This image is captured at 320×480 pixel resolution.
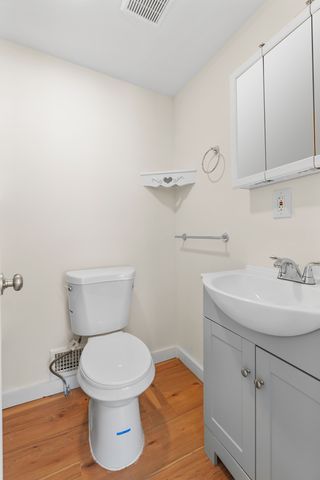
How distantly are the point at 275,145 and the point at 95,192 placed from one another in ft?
3.81

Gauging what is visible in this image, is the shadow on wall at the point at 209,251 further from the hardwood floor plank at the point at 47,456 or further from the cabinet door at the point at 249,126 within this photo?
the hardwood floor plank at the point at 47,456

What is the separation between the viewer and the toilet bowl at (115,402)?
3.36 ft

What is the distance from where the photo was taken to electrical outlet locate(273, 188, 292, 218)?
1.08 meters

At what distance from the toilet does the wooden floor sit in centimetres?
7

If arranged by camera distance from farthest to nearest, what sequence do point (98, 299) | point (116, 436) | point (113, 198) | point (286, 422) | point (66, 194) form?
1. point (113, 198)
2. point (66, 194)
3. point (98, 299)
4. point (116, 436)
5. point (286, 422)

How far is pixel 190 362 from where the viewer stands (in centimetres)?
183

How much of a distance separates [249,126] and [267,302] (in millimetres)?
890

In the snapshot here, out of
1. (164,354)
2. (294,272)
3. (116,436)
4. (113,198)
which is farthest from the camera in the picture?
(164,354)

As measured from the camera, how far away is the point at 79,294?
144cm

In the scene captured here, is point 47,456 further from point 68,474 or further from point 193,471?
point 193,471

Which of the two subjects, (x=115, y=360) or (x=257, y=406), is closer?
(x=257, y=406)

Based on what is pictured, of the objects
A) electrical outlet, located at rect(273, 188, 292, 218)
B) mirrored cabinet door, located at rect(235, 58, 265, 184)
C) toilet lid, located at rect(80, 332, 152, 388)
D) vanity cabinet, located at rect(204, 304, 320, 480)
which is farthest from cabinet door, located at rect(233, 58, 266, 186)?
toilet lid, located at rect(80, 332, 152, 388)

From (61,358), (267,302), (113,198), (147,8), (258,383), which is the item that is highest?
(147,8)

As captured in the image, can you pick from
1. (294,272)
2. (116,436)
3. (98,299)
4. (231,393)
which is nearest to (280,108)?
(294,272)
